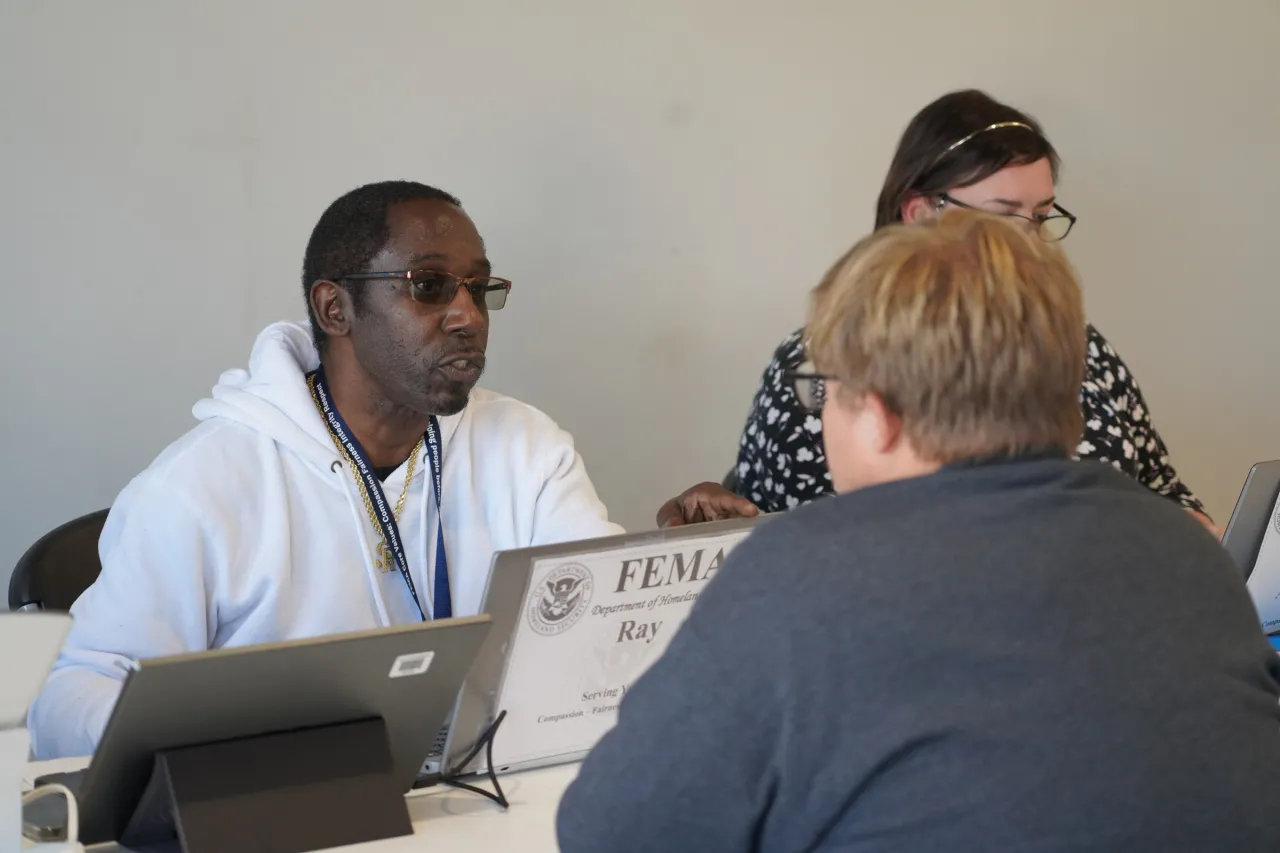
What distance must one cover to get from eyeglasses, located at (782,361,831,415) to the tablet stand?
1.92 feet

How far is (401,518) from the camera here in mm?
2080

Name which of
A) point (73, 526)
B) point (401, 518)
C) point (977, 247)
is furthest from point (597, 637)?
point (73, 526)

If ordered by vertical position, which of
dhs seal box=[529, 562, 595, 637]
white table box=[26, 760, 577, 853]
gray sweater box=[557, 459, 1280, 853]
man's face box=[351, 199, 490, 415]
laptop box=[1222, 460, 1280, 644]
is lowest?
white table box=[26, 760, 577, 853]

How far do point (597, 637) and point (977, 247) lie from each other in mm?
725

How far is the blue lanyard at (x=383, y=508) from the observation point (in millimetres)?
2002

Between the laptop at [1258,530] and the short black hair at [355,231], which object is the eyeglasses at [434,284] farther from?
the laptop at [1258,530]

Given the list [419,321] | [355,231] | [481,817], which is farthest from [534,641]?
[355,231]

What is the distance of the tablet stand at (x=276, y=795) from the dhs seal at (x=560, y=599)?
23 cm

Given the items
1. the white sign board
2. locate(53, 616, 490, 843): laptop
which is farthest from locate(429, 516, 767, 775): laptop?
locate(53, 616, 490, 843): laptop

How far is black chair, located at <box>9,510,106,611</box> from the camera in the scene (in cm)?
201

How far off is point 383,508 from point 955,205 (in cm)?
120

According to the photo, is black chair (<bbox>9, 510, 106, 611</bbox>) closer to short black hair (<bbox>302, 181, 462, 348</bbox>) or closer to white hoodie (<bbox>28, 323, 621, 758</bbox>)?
white hoodie (<bbox>28, 323, 621, 758</bbox>)

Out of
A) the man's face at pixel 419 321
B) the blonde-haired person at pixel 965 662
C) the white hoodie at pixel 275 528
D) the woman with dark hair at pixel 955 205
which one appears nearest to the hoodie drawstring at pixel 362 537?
the white hoodie at pixel 275 528

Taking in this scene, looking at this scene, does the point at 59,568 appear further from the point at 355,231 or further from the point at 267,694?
the point at 267,694
